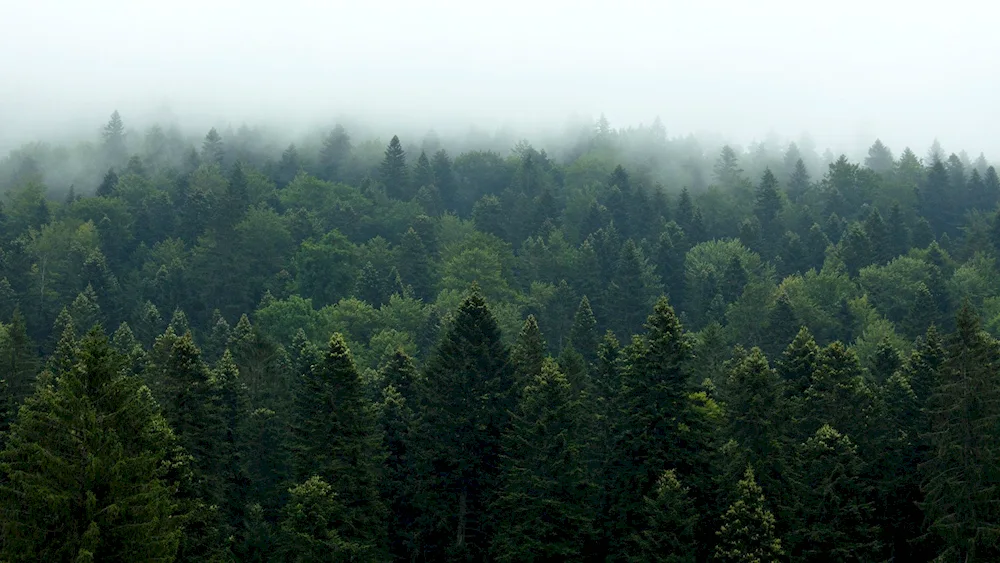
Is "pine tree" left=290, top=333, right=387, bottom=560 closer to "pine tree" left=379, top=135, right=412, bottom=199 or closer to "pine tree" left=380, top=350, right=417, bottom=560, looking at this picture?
"pine tree" left=380, top=350, right=417, bottom=560

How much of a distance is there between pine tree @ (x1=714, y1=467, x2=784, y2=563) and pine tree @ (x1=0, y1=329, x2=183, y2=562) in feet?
85.1

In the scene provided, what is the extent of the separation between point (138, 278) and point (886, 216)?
9943 centimetres

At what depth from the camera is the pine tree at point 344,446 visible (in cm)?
5612

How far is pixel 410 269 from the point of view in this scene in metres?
133

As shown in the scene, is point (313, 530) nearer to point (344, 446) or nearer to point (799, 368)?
point (344, 446)

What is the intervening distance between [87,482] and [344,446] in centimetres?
1796

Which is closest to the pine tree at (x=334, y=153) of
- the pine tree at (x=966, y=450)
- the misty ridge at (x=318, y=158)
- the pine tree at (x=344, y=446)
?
the misty ridge at (x=318, y=158)

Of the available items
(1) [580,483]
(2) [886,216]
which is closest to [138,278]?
(1) [580,483]

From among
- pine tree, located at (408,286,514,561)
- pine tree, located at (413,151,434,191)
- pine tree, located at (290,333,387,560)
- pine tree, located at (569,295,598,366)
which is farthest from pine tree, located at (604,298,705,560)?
pine tree, located at (413,151,434,191)

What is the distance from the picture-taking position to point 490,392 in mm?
61031

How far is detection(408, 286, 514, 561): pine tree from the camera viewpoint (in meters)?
60.0

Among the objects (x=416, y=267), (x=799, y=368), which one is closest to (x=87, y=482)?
(x=799, y=368)

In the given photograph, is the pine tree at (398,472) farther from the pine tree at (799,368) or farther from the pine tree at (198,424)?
the pine tree at (799,368)

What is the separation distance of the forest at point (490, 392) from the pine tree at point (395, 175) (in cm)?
1671
